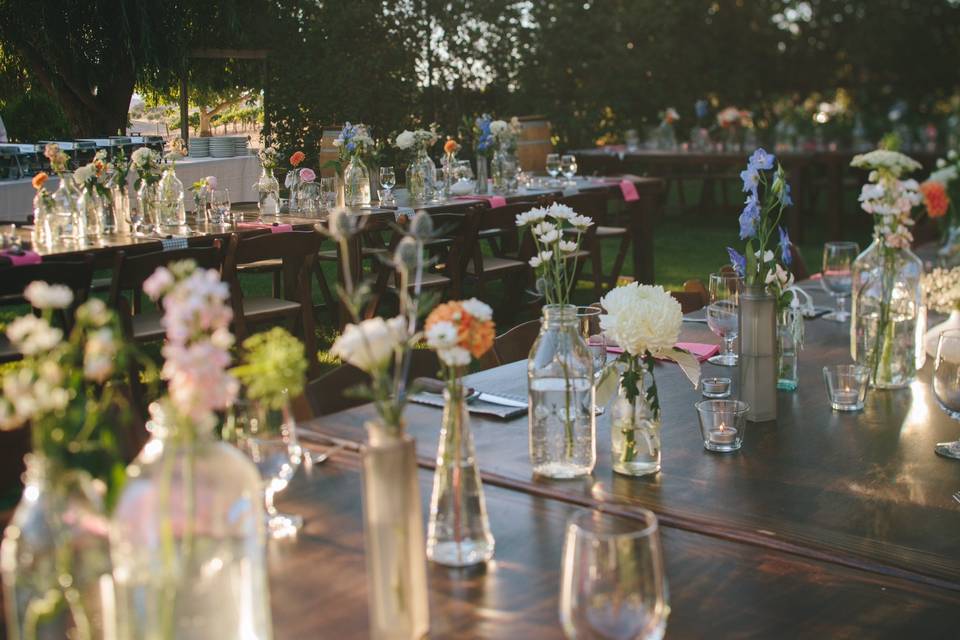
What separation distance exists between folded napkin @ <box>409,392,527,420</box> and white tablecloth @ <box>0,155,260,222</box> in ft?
18.1

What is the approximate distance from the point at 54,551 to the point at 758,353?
1.56 metres

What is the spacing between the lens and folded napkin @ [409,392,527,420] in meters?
2.22

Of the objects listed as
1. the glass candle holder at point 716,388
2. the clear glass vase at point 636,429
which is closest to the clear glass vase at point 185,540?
the clear glass vase at point 636,429

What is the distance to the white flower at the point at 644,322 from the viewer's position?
6.05ft

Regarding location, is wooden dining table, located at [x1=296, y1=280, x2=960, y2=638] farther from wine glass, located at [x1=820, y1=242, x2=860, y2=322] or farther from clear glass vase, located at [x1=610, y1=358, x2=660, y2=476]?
wine glass, located at [x1=820, y1=242, x2=860, y2=322]

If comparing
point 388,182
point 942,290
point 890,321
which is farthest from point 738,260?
point 388,182

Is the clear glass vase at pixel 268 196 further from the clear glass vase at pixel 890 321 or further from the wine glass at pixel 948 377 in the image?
the wine glass at pixel 948 377

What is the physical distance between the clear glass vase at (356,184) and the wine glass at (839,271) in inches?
146

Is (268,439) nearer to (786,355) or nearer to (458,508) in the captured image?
(458,508)

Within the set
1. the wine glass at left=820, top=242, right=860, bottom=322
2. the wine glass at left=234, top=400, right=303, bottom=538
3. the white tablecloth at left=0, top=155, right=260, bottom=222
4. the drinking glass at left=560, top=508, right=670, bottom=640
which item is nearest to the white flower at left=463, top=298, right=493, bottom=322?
the wine glass at left=234, top=400, right=303, bottom=538

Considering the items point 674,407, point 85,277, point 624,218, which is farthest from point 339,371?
point 624,218

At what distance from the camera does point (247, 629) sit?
3.59ft

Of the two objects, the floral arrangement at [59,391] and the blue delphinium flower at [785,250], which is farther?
the blue delphinium flower at [785,250]

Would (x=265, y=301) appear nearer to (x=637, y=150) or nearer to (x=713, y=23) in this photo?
(x=637, y=150)
